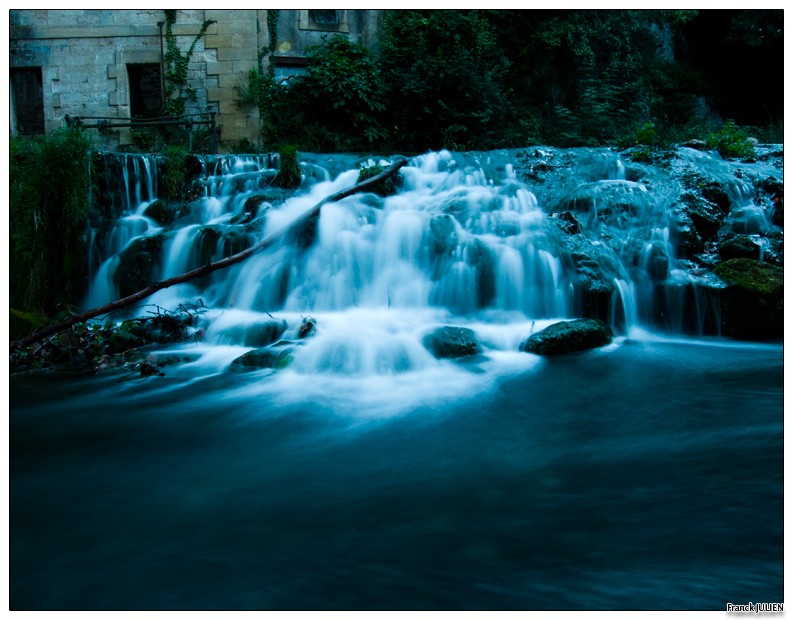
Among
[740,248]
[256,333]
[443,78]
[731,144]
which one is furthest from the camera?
[443,78]

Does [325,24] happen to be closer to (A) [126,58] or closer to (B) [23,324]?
(A) [126,58]

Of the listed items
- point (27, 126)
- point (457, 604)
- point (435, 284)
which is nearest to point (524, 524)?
point (457, 604)

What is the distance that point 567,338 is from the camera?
19.6ft

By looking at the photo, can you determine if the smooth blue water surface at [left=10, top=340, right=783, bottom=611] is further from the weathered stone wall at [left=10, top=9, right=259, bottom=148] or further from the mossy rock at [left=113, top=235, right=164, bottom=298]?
the weathered stone wall at [left=10, top=9, right=259, bottom=148]

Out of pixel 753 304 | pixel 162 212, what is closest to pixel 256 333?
pixel 162 212

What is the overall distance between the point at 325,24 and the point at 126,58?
4.52 meters

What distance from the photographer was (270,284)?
7.29 m

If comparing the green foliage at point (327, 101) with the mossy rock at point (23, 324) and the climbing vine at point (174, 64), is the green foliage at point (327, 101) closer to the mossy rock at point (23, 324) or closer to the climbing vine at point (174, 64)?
the climbing vine at point (174, 64)

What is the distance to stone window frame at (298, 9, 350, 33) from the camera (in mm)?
15633

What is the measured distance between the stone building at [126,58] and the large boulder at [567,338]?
414 inches

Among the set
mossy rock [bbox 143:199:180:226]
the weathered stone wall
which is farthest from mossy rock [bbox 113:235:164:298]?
the weathered stone wall

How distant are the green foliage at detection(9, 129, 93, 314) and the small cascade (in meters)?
0.36

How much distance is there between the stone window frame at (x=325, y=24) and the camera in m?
15.6

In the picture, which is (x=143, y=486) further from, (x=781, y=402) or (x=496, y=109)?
(x=496, y=109)
